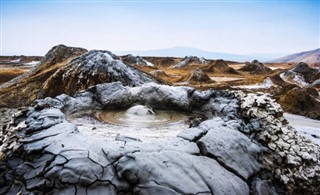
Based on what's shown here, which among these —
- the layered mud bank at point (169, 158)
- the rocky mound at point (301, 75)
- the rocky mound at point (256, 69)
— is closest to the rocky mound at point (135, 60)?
the rocky mound at point (256, 69)

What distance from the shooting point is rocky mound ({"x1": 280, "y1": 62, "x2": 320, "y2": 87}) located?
639 inches

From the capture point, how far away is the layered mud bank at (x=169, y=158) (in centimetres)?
208

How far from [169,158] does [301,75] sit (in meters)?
17.6

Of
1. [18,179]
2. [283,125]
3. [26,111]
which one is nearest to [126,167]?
[18,179]

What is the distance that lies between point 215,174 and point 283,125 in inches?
63.6

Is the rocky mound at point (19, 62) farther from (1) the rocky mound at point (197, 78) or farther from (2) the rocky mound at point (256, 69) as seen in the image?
(2) the rocky mound at point (256, 69)

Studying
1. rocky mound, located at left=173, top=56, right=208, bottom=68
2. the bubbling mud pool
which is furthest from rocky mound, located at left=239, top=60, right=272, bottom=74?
the bubbling mud pool

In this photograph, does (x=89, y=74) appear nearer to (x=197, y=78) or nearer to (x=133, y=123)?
(x=133, y=123)

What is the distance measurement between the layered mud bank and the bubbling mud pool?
0.44 metres

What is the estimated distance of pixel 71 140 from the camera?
8.00 feet

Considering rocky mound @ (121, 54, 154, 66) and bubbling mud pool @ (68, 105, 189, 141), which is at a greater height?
bubbling mud pool @ (68, 105, 189, 141)

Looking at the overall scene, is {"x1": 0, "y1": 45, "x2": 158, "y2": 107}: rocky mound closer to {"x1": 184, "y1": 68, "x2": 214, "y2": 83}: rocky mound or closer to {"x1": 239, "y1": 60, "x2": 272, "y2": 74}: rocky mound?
{"x1": 184, "y1": 68, "x2": 214, "y2": 83}: rocky mound

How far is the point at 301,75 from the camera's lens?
1714cm

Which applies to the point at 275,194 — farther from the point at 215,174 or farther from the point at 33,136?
the point at 33,136
